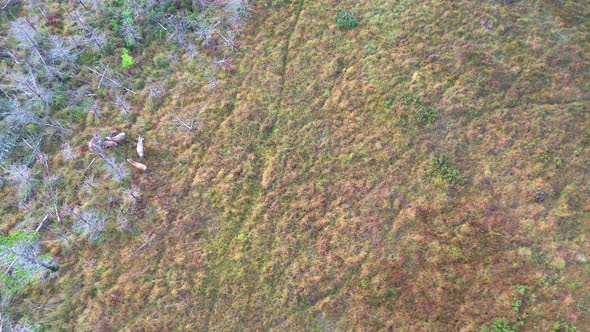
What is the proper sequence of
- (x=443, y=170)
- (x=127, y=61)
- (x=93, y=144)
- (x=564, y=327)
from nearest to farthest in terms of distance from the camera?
(x=564, y=327)
(x=443, y=170)
(x=93, y=144)
(x=127, y=61)

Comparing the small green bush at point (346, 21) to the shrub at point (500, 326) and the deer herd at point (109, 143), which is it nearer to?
the deer herd at point (109, 143)

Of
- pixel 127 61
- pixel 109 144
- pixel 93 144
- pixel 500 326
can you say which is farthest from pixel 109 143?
pixel 500 326

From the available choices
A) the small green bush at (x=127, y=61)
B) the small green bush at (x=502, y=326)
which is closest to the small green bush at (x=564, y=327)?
the small green bush at (x=502, y=326)

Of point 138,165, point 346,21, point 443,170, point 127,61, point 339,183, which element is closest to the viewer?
point 443,170

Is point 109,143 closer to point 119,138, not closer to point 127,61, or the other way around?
point 119,138

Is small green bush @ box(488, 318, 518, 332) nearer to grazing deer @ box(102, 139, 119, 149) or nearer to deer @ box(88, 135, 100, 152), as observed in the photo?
grazing deer @ box(102, 139, 119, 149)

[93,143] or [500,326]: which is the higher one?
[93,143]

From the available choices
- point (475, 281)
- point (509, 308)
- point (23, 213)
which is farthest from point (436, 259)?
point (23, 213)
